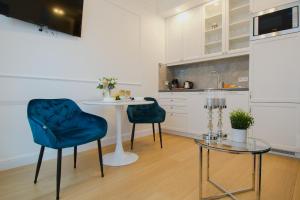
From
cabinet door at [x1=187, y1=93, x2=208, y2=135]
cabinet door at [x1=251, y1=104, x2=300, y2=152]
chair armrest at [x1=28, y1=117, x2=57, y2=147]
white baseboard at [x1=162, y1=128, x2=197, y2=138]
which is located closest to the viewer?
chair armrest at [x1=28, y1=117, x2=57, y2=147]

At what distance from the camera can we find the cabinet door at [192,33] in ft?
11.3

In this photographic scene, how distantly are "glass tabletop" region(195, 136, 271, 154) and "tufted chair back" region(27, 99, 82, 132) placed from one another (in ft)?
4.64

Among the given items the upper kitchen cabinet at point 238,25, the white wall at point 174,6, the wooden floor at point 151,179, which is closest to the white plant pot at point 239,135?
the wooden floor at point 151,179

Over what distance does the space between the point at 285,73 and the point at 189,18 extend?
2083mm

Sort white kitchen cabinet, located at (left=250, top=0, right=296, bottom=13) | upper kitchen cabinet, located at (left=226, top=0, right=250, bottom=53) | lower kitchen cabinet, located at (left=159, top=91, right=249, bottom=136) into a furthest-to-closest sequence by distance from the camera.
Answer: upper kitchen cabinet, located at (left=226, top=0, right=250, bottom=53), lower kitchen cabinet, located at (left=159, top=91, right=249, bottom=136), white kitchen cabinet, located at (left=250, top=0, right=296, bottom=13)

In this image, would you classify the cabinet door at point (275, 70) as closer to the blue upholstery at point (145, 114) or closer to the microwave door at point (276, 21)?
the microwave door at point (276, 21)

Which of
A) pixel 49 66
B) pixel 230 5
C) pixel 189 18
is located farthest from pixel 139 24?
pixel 49 66

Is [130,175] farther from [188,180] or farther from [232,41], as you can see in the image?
[232,41]

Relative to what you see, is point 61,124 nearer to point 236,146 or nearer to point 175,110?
point 236,146

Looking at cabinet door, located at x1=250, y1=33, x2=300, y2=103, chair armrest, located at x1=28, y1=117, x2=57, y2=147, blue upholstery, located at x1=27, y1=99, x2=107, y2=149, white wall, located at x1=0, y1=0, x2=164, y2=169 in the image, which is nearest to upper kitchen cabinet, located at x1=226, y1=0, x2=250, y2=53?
cabinet door, located at x1=250, y1=33, x2=300, y2=103

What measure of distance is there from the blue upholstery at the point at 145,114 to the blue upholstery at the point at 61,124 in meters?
0.80

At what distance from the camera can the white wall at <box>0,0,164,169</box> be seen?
6.39 feet

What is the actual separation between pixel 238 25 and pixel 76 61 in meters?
2.79

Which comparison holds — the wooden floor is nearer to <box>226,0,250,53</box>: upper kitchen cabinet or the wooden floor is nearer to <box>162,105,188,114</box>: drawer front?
<box>162,105,188,114</box>: drawer front
